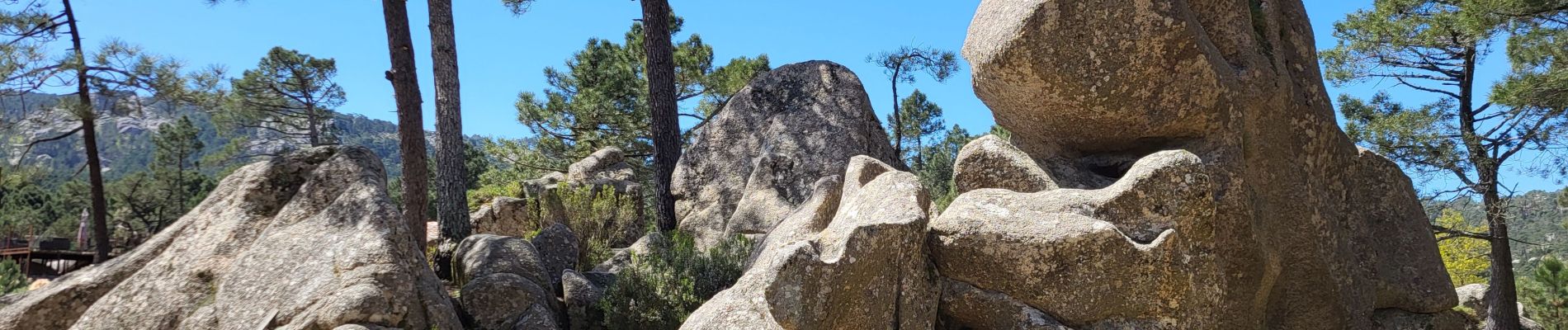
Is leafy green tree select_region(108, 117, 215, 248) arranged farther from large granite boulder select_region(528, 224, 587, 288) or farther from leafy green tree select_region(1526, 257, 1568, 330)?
leafy green tree select_region(1526, 257, 1568, 330)

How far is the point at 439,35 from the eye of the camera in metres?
13.5

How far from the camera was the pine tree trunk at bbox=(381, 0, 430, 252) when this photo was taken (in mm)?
11992

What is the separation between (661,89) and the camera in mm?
14836

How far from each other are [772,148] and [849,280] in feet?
26.1

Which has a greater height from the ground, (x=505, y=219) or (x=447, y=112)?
(x=447, y=112)

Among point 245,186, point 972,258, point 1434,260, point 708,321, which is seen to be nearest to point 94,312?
point 245,186

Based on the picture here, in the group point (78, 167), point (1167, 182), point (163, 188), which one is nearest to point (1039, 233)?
point (1167, 182)

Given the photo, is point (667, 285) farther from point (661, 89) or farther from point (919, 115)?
point (919, 115)

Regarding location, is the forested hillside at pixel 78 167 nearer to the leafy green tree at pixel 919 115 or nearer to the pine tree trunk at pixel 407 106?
the pine tree trunk at pixel 407 106

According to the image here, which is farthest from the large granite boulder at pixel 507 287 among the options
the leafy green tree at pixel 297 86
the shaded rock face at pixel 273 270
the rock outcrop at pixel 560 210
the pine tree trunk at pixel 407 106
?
the leafy green tree at pixel 297 86

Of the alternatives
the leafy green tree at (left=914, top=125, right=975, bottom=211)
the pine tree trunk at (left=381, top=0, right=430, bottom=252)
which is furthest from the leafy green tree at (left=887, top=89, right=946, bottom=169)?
the pine tree trunk at (left=381, top=0, right=430, bottom=252)

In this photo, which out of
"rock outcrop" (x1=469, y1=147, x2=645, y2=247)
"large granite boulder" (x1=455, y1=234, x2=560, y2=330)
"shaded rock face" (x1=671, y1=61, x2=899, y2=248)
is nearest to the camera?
"large granite boulder" (x1=455, y1=234, x2=560, y2=330)

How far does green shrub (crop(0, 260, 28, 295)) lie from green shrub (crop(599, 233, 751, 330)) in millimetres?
9082

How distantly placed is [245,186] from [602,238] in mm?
6713
